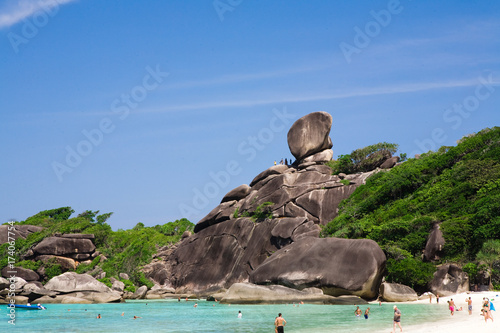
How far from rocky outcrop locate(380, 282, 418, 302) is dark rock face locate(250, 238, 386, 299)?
60 cm

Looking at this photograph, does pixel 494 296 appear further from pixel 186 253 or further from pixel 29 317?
pixel 186 253

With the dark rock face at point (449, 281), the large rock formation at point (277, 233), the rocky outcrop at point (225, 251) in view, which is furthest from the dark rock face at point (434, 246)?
the rocky outcrop at point (225, 251)

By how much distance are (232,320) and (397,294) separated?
12270 mm

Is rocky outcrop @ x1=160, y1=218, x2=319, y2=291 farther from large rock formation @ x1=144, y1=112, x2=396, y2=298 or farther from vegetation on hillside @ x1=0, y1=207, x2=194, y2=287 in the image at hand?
vegetation on hillside @ x1=0, y1=207, x2=194, y2=287

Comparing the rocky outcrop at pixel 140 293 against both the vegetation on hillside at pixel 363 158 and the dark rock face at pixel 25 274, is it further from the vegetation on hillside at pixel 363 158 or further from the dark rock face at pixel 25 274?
the vegetation on hillside at pixel 363 158

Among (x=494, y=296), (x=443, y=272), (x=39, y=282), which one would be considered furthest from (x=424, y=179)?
(x=39, y=282)

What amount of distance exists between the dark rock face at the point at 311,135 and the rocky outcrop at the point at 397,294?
27.2 meters

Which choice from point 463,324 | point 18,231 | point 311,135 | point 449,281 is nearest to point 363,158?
point 311,135

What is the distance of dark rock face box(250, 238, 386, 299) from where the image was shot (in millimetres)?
34875

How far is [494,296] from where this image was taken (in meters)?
31.8

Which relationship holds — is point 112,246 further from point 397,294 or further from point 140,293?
point 397,294

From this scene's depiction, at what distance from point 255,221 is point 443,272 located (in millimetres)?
21246

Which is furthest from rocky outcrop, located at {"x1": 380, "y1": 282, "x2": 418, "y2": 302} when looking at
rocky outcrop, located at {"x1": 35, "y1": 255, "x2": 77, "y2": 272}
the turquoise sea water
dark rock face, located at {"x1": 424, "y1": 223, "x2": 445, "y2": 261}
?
rocky outcrop, located at {"x1": 35, "y1": 255, "x2": 77, "y2": 272}

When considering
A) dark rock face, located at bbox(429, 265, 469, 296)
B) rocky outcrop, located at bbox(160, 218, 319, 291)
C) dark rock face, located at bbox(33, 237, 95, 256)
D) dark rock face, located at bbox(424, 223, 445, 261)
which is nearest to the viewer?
dark rock face, located at bbox(429, 265, 469, 296)
